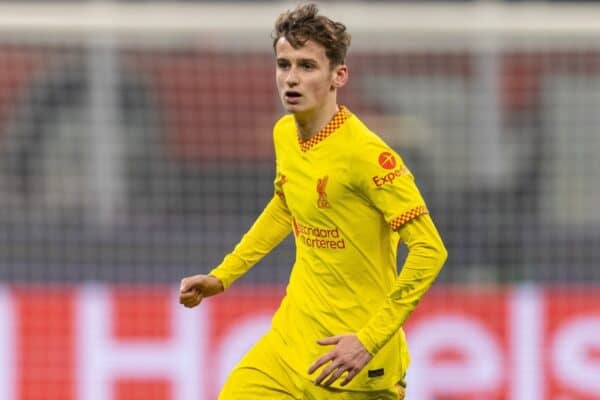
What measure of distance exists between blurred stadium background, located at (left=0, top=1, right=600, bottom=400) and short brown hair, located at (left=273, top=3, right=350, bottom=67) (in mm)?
4018

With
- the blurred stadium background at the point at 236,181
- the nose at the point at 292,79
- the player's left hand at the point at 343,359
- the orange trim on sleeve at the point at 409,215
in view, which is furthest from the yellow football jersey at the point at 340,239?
the blurred stadium background at the point at 236,181

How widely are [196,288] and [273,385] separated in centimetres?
47

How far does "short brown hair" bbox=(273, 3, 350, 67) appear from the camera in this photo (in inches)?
199

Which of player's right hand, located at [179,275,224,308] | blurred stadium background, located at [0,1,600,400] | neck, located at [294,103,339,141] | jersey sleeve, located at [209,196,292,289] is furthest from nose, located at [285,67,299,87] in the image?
blurred stadium background, located at [0,1,600,400]

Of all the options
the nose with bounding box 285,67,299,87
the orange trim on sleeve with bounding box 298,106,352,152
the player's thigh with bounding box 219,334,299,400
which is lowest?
the player's thigh with bounding box 219,334,299,400

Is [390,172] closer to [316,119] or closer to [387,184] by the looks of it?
[387,184]

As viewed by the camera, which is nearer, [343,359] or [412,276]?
[343,359]

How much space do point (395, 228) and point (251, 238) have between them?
0.91 meters

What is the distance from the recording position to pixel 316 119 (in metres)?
5.17

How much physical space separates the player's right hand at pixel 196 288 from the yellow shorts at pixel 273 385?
0.97 feet

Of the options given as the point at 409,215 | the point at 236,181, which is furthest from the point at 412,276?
the point at 236,181

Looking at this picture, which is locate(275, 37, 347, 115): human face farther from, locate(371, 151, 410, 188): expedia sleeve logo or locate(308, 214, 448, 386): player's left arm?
locate(308, 214, 448, 386): player's left arm

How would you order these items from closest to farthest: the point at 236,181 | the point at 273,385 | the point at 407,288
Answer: the point at 407,288
the point at 273,385
the point at 236,181

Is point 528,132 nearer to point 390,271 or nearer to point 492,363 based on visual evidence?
point 492,363
